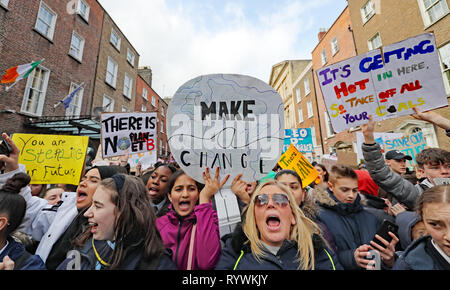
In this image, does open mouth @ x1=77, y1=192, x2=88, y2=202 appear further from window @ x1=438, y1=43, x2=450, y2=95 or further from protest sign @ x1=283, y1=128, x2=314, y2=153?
window @ x1=438, y1=43, x2=450, y2=95

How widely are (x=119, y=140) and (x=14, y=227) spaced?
2005 mm

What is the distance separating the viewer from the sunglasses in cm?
146

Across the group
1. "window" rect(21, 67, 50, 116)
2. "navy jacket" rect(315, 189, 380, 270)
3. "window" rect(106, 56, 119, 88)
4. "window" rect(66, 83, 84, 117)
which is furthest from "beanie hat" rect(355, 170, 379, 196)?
"window" rect(106, 56, 119, 88)

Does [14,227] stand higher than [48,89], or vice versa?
[48,89]

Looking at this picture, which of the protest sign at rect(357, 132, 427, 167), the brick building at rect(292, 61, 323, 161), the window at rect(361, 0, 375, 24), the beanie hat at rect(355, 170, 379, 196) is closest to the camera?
the beanie hat at rect(355, 170, 379, 196)

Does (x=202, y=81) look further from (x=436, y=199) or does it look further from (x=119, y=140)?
(x=119, y=140)

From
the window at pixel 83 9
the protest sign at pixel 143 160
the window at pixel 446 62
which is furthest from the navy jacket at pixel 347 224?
the window at pixel 83 9

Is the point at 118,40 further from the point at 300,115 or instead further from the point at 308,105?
the point at 300,115

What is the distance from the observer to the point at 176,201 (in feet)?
5.82

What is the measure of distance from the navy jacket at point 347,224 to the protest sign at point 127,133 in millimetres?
2855

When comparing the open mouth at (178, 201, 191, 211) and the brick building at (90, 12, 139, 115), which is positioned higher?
the brick building at (90, 12, 139, 115)

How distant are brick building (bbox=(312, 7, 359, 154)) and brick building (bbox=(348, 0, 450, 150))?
785 millimetres

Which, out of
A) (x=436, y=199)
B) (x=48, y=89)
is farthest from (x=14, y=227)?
(x=48, y=89)
